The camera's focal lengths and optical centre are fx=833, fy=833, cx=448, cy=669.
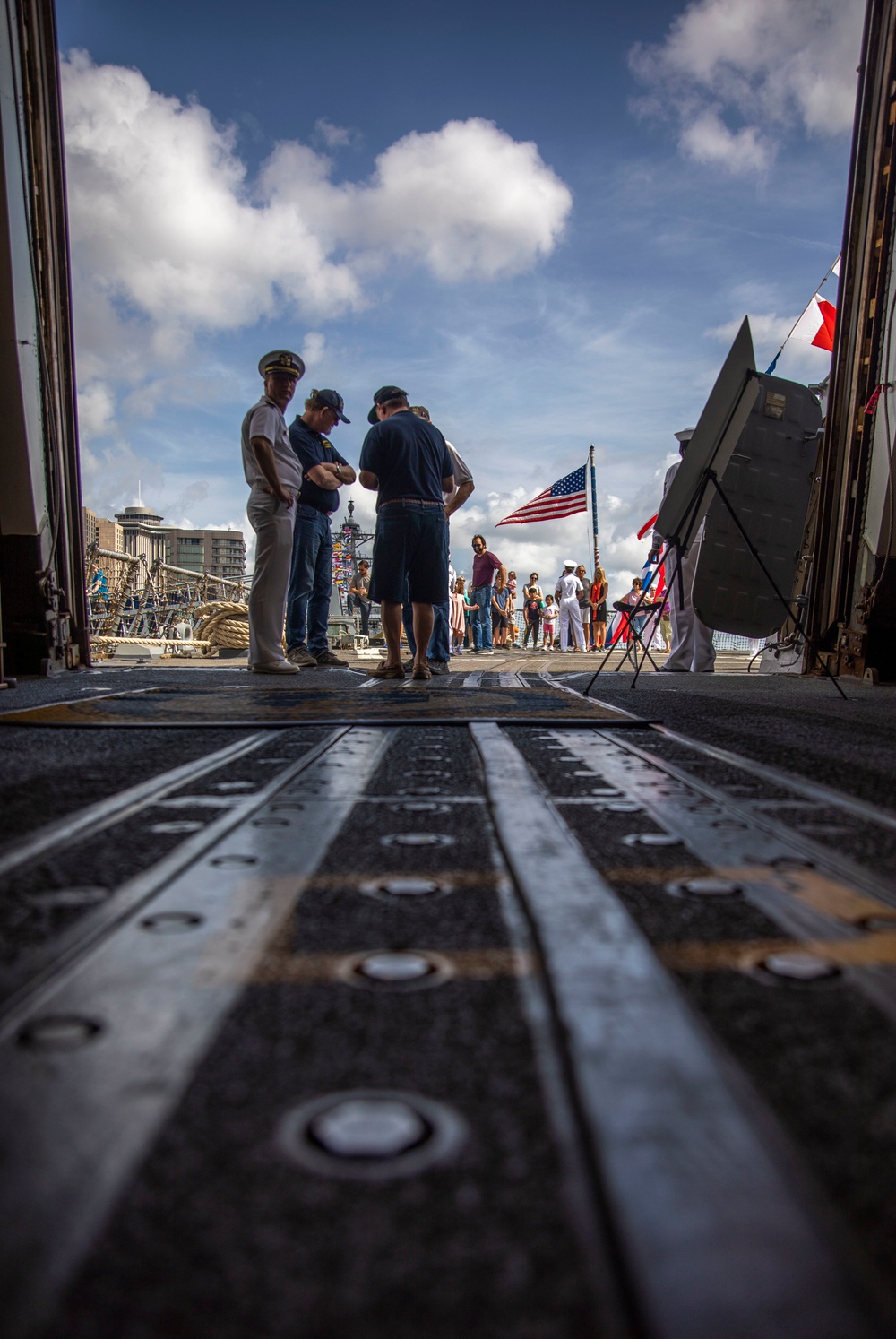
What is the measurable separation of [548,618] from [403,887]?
18777 mm

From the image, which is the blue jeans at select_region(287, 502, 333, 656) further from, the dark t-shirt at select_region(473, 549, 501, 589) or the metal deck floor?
the dark t-shirt at select_region(473, 549, 501, 589)

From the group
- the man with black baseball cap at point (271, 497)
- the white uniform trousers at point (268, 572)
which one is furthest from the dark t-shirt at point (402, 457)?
the white uniform trousers at point (268, 572)

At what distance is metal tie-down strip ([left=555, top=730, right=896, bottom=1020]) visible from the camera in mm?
834

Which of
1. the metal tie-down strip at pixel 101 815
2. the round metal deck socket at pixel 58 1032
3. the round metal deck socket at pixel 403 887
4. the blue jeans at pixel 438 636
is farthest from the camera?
the blue jeans at pixel 438 636

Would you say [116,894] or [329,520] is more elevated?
[329,520]

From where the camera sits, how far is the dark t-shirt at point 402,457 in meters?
5.07

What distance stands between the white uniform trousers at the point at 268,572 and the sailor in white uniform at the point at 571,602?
36.9 ft

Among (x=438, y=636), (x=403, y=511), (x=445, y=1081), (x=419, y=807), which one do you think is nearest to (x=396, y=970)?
(x=445, y=1081)

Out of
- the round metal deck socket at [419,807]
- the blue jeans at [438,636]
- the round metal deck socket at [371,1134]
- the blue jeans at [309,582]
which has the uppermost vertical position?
the blue jeans at [309,582]

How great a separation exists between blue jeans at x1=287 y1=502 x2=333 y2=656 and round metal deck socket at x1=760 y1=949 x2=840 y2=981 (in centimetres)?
597

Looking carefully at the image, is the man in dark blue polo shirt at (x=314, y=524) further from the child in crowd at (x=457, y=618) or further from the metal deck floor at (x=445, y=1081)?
the child in crowd at (x=457, y=618)

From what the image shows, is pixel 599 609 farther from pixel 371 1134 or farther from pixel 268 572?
pixel 371 1134

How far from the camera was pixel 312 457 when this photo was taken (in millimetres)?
6508

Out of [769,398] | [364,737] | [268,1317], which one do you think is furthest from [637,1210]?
[769,398]
